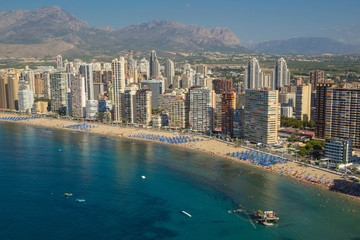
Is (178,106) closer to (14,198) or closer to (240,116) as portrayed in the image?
(240,116)

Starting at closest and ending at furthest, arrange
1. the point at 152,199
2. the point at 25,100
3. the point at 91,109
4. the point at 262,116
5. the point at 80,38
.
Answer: the point at 152,199
the point at 262,116
the point at 91,109
the point at 25,100
the point at 80,38

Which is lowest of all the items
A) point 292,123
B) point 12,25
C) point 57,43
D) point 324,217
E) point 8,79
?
point 324,217

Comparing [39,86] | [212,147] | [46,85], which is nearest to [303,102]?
[212,147]

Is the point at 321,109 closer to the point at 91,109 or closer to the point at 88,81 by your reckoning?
the point at 91,109

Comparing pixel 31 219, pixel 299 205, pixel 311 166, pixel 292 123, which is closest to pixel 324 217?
pixel 299 205

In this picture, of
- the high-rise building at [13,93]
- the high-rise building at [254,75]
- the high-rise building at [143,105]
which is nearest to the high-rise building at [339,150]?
the high-rise building at [143,105]
